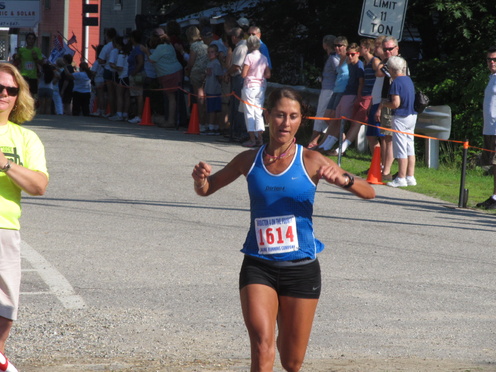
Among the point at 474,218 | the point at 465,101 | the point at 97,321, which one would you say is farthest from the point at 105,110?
the point at 97,321

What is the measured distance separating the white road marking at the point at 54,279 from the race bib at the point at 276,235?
2.51m

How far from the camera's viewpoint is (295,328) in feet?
15.8

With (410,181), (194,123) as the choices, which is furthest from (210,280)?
(194,123)

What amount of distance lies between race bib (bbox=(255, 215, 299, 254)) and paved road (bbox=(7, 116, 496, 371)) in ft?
3.49

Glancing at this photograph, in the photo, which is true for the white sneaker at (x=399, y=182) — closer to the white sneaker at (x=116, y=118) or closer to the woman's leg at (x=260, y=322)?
the woman's leg at (x=260, y=322)

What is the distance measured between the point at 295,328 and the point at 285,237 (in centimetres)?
47

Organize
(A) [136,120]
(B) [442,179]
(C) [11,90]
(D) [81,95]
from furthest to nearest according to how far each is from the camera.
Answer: (D) [81,95] → (A) [136,120] → (B) [442,179] → (C) [11,90]

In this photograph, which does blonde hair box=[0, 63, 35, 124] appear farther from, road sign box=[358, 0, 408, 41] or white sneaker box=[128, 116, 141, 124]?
white sneaker box=[128, 116, 141, 124]

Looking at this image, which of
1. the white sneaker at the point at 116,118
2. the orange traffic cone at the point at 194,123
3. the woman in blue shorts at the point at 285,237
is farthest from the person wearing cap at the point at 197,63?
the woman in blue shorts at the point at 285,237

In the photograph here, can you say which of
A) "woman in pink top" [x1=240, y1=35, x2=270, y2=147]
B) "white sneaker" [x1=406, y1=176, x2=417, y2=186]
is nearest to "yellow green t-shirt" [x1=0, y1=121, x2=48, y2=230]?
"white sneaker" [x1=406, y1=176, x2=417, y2=186]

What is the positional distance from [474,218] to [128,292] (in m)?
5.88

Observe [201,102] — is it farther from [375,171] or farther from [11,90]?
[11,90]

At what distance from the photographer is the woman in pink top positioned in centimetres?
1722

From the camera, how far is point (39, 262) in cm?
845
